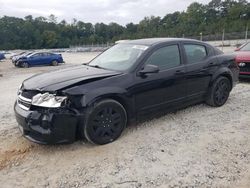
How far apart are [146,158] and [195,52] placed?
268cm

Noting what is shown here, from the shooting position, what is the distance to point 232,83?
6.03 metres

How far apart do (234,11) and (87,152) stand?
A: 85270 mm

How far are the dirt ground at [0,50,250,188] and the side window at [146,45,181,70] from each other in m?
1.04

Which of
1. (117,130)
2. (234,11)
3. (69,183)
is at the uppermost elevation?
(234,11)

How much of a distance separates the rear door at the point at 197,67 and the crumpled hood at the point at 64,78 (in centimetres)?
161

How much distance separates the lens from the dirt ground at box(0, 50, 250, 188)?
3145 millimetres

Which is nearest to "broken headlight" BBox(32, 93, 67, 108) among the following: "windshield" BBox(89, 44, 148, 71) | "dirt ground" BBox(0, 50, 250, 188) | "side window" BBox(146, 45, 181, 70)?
"dirt ground" BBox(0, 50, 250, 188)

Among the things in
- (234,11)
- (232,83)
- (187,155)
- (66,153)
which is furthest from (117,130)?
(234,11)

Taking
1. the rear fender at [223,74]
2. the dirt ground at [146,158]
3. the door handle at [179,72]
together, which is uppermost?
the door handle at [179,72]

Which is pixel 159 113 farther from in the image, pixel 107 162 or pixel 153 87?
pixel 107 162

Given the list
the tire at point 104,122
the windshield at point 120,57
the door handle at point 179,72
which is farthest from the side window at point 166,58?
the tire at point 104,122

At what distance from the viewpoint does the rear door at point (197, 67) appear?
5.12 m

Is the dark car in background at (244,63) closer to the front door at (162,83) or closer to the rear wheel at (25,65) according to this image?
the front door at (162,83)

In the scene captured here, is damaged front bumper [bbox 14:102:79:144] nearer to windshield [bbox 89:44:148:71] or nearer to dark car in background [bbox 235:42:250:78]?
windshield [bbox 89:44:148:71]
